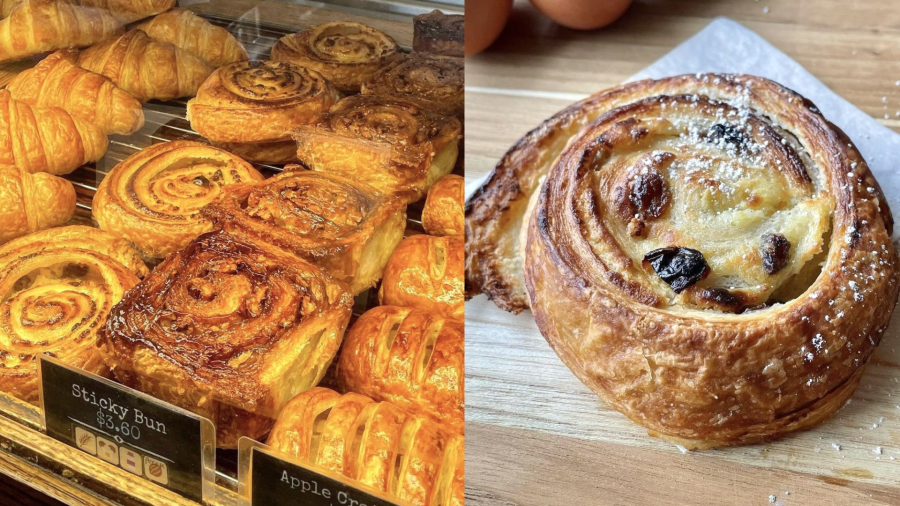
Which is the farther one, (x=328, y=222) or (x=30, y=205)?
(x=30, y=205)

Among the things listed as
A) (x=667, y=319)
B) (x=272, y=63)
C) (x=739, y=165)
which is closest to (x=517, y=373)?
(x=667, y=319)

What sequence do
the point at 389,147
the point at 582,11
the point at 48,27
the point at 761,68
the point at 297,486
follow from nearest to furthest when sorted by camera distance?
1. the point at 297,486
2. the point at 389,147
3. the point at 48,27
4. the point at 761,68
5. the point at 582,11

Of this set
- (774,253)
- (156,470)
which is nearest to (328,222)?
(156,470)

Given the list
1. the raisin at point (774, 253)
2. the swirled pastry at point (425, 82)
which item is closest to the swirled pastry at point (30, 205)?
the swirled pastry at point (425, 82)

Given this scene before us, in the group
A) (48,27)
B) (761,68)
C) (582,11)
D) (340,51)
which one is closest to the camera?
(340,51)

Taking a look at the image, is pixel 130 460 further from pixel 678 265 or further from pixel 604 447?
pixel 678 265

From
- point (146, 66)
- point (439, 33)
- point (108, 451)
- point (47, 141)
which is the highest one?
point (439, 33)
